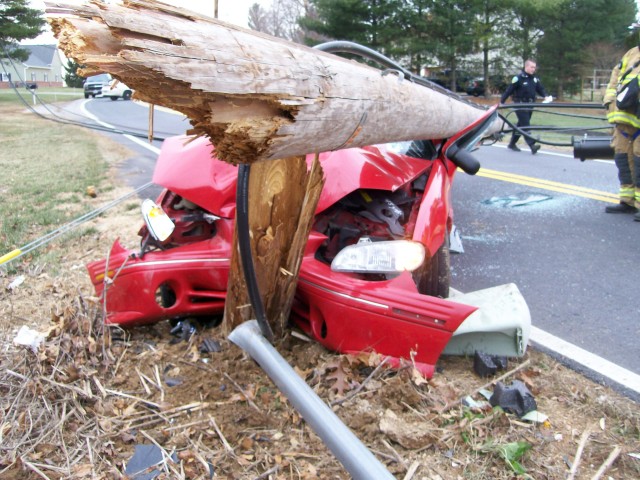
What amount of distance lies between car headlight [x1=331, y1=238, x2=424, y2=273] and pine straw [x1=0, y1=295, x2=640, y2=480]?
0.47m

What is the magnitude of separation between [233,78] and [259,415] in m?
1.69

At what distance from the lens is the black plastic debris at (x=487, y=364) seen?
2902mm

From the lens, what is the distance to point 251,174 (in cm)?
237

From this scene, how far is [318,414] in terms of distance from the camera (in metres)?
2.10

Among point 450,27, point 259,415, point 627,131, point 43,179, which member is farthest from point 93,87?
point 259,415

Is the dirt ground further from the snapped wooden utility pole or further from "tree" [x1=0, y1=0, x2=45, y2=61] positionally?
"tree" [x1=0, y1=0, x2=45, y2=61]

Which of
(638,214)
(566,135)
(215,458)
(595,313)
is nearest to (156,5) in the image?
(215,458)

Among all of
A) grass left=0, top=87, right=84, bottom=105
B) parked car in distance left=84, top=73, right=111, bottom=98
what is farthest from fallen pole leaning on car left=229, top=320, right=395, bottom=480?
parked car in distance left=84, top=73, right=111, bottom=98

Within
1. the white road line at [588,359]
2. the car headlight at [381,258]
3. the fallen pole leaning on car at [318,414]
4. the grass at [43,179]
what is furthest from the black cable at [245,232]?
the grass at [43,179]

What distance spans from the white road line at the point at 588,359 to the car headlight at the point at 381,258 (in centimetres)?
107

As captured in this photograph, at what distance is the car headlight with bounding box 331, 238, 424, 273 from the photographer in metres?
2.85

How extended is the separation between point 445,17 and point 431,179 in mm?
32228

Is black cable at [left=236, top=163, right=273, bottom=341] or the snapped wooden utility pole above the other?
the snapped wooden utility pole

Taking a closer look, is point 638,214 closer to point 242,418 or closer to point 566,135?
point 242,418
